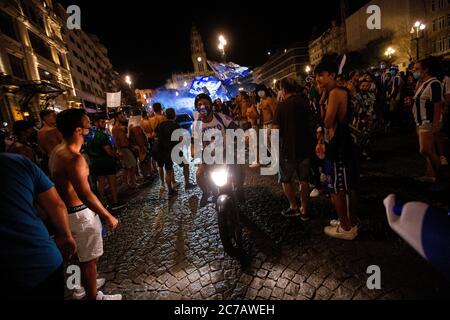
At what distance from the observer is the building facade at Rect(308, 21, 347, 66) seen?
7662 cm

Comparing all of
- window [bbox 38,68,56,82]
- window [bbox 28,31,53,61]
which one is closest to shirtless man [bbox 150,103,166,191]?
window [bbox 38,68,56,82]

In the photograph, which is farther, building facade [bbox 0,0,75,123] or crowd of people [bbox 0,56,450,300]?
building facade [bbox 0,0,75,123]

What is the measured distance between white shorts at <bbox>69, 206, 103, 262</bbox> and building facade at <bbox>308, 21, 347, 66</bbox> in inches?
3079

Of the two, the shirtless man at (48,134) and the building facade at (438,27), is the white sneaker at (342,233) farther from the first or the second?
the building facade at (438,27)

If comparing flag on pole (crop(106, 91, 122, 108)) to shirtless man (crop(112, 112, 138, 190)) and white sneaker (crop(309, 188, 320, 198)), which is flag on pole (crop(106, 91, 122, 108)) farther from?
white sneaker (crop(309, 188, 320, 198))

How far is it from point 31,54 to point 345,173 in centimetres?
3298

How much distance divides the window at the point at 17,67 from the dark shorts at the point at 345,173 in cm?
2803

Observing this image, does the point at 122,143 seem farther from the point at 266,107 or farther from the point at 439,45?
the point at 439,45

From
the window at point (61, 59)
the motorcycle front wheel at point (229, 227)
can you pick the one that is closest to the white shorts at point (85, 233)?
the motorcycle front wheel at point (229, 227)
